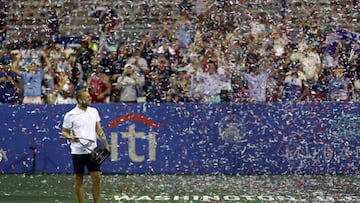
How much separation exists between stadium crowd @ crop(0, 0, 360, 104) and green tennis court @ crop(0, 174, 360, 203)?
171 centimetres

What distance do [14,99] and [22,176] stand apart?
69.8 inches

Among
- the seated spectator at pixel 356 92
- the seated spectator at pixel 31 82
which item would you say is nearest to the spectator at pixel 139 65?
the seated spectator at pixel 31 82

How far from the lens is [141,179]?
15078mm

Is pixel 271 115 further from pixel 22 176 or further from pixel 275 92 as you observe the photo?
pixel 22 176

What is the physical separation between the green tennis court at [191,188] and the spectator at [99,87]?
168cm

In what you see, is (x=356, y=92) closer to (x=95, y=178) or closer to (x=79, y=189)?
(x=95, y=178)

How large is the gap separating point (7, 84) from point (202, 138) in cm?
408

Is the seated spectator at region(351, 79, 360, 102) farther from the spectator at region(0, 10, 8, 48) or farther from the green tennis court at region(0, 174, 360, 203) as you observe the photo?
the spectator at region(0, 10, 8, 48)

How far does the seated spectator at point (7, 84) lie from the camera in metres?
16.5

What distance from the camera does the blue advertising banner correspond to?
15.6 metres

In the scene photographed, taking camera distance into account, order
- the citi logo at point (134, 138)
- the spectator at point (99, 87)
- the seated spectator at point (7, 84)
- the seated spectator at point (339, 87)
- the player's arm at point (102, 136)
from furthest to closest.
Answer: the seated spectator at point (7, 84) < the spectator at point (99, 87) < the seated spectator at point (339, 87) < the citi logo at point (134, 138) < the player's arm at point (102, 136)

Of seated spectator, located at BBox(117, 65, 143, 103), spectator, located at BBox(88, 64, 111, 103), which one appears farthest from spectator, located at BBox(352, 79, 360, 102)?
spectator, located at BBox(88, 64, 111, 103)

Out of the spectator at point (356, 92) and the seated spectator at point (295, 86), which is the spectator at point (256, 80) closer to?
the seated spectator at point (295, 86)

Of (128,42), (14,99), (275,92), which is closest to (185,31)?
(128,42)
